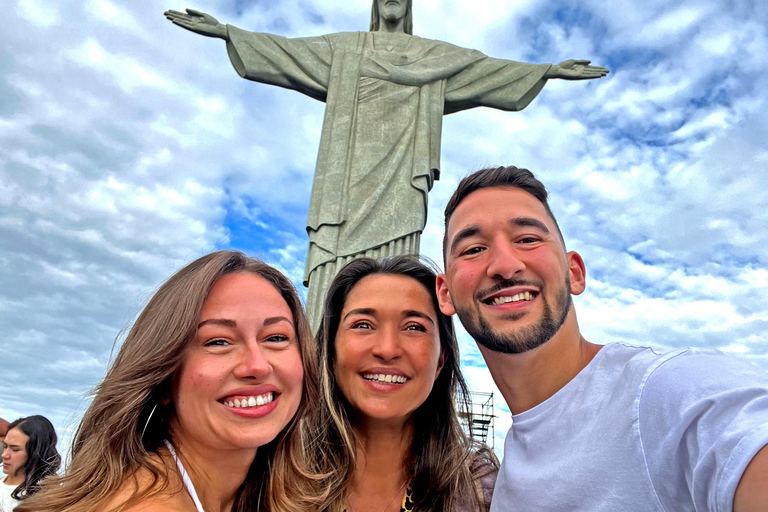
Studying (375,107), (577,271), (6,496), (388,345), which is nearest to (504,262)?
(577,271)

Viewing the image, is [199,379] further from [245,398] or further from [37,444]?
[37,444]

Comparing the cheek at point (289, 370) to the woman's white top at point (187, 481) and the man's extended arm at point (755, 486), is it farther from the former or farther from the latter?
the man's extended arm at point (755, 486)

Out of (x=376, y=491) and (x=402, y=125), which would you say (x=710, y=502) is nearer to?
(x=376, y=491)

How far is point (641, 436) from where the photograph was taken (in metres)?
1.31

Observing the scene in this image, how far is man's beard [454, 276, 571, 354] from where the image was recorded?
1734 millimetres

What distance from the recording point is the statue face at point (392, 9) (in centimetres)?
691

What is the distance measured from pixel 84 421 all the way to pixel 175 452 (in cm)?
30

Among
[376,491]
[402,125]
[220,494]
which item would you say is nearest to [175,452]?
[220,494]

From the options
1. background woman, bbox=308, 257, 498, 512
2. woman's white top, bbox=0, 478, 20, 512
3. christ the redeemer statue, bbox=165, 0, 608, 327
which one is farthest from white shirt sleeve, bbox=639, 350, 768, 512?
christ the redeemer statue, bbox=165, 0, 608, 327

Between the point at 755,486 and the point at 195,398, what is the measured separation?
125 cm

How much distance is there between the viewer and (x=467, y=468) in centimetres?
234

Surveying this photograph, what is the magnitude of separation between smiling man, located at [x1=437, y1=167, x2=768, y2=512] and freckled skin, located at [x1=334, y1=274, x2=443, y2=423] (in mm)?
192

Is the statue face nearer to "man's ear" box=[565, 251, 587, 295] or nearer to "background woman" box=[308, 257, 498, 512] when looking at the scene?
"background woman" box=[308, 257, 498, 512]

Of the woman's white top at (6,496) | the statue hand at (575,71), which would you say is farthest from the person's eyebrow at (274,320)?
the statue hand at (575,71)
